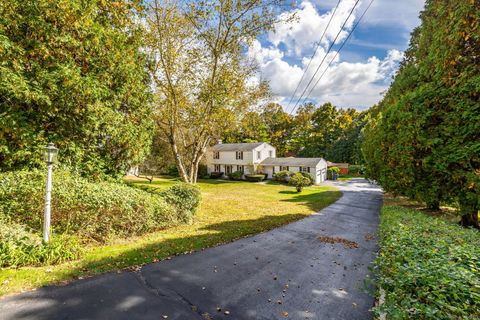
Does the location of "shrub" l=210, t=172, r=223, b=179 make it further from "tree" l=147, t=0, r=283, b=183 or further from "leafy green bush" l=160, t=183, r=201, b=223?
"leafy green bush" l=160, t=183, r=201, b=223

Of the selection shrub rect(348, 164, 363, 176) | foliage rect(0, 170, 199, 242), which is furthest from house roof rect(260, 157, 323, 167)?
foliage rect(0, 170, 199, 242)

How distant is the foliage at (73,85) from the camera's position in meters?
7.32

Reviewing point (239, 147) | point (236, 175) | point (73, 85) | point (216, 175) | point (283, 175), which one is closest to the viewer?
point (73, 85)

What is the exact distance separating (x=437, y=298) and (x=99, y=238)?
792 cm

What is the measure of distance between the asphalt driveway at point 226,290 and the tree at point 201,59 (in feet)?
25.9

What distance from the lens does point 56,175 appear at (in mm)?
7418

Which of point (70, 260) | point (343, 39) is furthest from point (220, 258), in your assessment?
point (343, 39)

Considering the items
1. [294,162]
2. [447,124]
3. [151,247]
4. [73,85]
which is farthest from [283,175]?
[73,85]

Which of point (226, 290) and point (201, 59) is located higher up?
point (201, 59)

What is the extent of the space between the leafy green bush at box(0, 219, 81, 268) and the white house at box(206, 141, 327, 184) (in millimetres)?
29182

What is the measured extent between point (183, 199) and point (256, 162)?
25.7 meters

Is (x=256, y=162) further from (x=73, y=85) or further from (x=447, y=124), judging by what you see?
(x=73, y=85)

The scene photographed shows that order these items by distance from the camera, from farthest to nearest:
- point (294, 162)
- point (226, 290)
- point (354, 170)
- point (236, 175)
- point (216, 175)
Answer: point (354, 170), point (216, 175), point (236, 175), point (294, 162), point (226, 290)

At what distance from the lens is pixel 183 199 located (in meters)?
10.3
